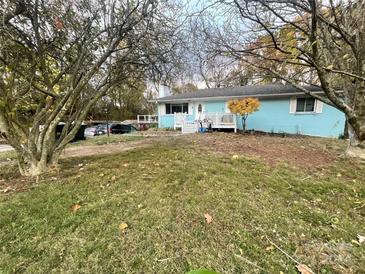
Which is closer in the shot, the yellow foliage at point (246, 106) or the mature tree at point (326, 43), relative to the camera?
the mature tree at point (326, 43)

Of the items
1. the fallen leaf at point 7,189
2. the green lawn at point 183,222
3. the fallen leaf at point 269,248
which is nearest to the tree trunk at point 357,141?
the green lawn at point 183,222

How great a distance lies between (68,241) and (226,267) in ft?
5.61

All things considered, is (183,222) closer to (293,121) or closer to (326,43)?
(326,43)

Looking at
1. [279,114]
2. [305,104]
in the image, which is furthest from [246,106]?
[305,104]

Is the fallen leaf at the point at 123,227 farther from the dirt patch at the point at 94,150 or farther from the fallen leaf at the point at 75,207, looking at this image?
the dirt patch at the point at 94,150

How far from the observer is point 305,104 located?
41.9ft

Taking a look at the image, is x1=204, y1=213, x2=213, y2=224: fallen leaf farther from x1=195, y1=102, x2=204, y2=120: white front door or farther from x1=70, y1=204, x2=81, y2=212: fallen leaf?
x1=195, y1=102, x2=204, y2=120: white front door

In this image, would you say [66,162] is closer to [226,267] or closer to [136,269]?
[136,269]

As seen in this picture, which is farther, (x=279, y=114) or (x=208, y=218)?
(x=279, y=114)

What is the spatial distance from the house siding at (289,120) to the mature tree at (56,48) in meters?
10.1

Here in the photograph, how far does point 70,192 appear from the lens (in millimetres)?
3596

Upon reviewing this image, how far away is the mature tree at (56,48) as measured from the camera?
14.3 ft

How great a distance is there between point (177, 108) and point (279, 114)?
25.9 ft

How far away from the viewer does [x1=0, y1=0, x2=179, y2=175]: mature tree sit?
14.3 ft
